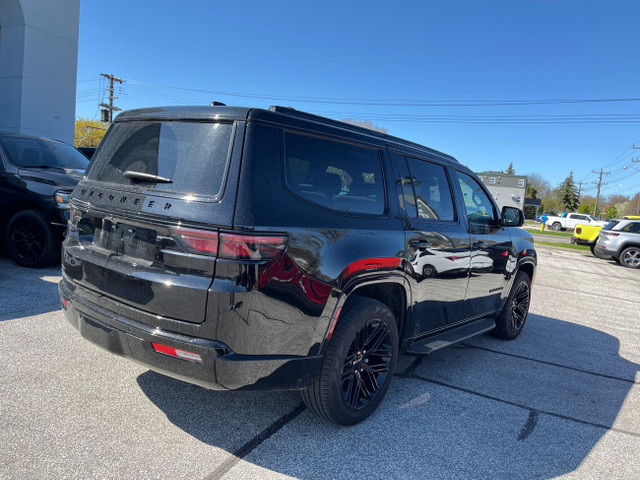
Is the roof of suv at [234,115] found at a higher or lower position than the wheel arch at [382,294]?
higher

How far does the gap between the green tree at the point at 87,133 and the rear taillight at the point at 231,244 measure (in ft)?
178

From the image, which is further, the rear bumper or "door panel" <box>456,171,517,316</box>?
"door panel" <box>456,171,517,316</box>

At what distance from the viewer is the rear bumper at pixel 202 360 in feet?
7.41

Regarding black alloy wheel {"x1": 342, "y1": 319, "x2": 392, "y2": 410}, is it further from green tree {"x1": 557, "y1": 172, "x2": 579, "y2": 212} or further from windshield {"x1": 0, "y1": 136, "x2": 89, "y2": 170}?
green tree {"x1": 557, "y1": 172, "x2": 579, "y2": 212}

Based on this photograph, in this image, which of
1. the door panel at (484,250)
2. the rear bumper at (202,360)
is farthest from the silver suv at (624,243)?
the rear bumper at (202,360)

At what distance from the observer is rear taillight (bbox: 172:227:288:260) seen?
7.28ft

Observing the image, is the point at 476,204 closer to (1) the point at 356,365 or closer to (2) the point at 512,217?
(2) the point at 512,217

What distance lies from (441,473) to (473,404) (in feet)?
3.46

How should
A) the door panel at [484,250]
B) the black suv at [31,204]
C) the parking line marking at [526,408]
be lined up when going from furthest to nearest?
1. the black suv at [31,204]
2. the door panel at [484,250]
3. the parking line marking at [526,408]

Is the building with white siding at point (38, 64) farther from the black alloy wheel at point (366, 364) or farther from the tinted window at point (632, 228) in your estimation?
the tinted window at point (632, 228)

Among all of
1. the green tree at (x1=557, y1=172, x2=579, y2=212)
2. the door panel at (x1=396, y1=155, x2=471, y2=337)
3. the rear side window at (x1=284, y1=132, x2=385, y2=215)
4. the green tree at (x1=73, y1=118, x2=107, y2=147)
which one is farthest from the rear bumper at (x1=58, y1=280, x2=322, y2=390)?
the green tree at (x1=557, y1=172, x2=579, y2=212)

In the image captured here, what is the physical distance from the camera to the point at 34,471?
2227 millimetres

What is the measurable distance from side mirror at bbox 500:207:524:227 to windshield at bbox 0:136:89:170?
5.99 meters

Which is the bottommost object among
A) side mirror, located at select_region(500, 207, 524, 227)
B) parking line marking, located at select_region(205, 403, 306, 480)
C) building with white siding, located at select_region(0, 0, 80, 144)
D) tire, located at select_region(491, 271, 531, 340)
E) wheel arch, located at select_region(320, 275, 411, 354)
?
parking line marking, located at select_region(205, 403, 306, 480)
